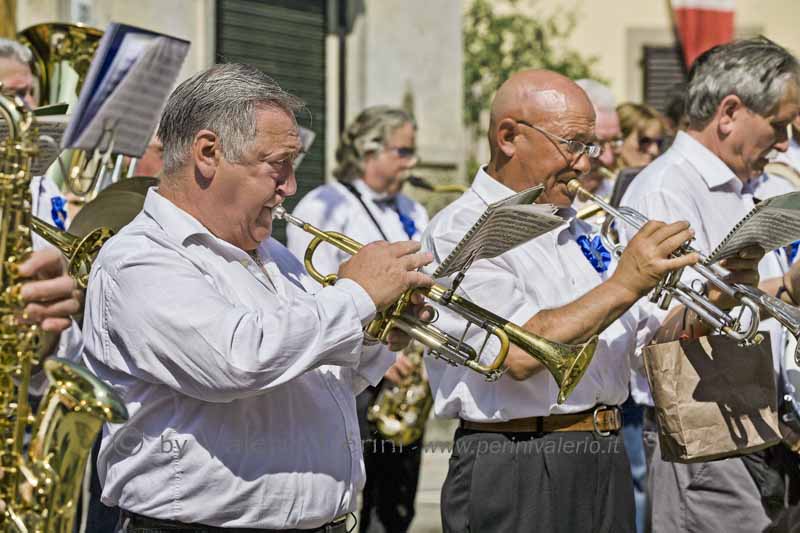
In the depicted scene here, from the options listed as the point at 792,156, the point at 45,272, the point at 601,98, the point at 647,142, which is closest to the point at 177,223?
the point at 45,272

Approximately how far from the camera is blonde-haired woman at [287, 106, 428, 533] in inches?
263

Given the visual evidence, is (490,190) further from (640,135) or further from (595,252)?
(640,135)

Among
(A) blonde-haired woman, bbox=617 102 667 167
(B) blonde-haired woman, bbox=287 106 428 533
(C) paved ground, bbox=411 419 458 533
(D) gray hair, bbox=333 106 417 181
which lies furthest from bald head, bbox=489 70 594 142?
(A) blonde-haired woman, bbox=617 102 667 167

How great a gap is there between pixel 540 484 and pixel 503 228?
93 centimetres

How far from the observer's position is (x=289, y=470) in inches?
126

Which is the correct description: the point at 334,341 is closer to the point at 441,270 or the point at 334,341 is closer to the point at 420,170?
the point at 441,270

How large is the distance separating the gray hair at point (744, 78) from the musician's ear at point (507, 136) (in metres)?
0.86

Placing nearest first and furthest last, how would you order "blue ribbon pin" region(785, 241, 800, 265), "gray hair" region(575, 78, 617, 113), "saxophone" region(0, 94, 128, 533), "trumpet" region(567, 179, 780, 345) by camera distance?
1. "saxophone" region(0, 94, 128, 533)
2. "trumpet" region(567, 179, 780, 345)
3. "blue ribbon pin" region(785, 241, 800, 265)
4. "gray hair" region(575, 78, 617, 113)

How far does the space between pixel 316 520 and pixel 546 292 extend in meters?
1.16

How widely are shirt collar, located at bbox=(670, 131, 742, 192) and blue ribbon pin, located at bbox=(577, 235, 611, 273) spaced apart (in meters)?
0.54

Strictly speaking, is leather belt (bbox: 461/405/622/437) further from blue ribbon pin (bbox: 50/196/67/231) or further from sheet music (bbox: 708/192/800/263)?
blue ribbon pin (bbox: 50/196/67/231)

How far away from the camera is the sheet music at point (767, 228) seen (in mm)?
3771

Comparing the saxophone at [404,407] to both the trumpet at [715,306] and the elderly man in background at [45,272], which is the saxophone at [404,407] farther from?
the trumpet at [715,306]

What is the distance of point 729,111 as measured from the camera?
4.66 meters
